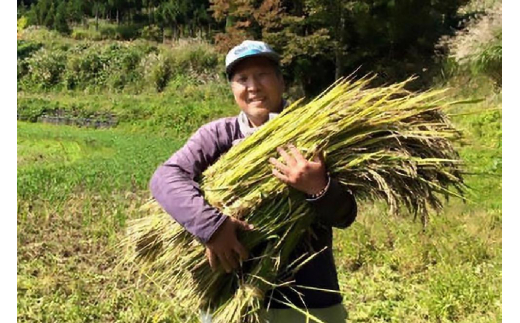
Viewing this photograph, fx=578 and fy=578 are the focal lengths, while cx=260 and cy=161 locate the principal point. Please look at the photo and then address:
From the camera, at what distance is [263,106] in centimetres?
158

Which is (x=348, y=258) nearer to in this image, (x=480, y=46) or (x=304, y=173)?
(x=304, y=173)

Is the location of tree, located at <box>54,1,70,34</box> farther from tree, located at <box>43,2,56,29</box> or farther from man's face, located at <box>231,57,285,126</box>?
man's face, located at <box>231,57,285,126</box>

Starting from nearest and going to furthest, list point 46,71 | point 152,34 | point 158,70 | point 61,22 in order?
point 158,70, point 46,71, point 152,34, point 61,22

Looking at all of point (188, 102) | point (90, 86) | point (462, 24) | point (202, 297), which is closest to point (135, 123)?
point (188, 102)

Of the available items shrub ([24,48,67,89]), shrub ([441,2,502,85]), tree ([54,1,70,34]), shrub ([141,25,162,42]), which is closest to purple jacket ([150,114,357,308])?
shrub ([441,2,502,85])

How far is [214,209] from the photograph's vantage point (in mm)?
1452

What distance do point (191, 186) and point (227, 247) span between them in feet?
0.59

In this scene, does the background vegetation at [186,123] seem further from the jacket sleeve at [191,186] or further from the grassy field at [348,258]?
the jacket sleeve at [191,186]

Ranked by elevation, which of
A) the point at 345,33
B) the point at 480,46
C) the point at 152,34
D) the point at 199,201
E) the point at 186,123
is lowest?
the point at 186,123

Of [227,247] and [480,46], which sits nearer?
[227,247]

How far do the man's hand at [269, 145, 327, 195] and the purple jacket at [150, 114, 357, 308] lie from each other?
0.03 metres

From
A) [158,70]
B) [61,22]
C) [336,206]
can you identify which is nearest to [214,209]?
[336,206]

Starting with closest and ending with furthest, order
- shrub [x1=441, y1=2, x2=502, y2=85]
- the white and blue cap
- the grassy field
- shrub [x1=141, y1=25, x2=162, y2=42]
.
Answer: the white and blue cap → the grassy field → shrub [x1=441, y1=2, x2=502, y2=85] → shrub [x1=141, y1=25, x2=162, y2=42]

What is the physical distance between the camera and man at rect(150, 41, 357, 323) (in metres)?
1.43
